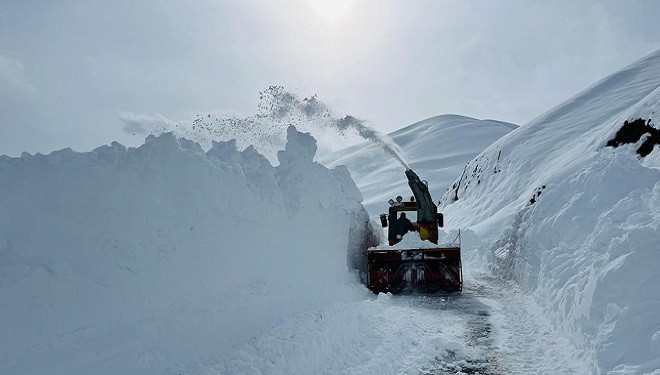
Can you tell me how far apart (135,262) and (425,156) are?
8919cm

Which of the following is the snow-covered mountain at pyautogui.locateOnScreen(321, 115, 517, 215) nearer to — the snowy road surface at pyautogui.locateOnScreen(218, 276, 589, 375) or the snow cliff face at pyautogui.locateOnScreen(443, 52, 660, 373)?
the snow cliff face at pyautogui.locateOnScreen(443, 52, 660, 373)

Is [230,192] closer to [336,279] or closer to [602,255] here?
[336,279]

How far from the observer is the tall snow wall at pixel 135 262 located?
5.00m

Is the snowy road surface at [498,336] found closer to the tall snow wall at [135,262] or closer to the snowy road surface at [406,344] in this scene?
the snowy road surface at [406,344]

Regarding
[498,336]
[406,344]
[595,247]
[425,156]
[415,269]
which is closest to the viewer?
[406,344]

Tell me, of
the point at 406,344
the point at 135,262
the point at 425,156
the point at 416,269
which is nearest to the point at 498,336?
the point at 406,344

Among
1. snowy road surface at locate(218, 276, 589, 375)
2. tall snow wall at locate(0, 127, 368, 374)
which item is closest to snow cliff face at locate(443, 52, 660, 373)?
snowy road surface at locate(218, 276, 589, 375)

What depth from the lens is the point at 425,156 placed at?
92.8m

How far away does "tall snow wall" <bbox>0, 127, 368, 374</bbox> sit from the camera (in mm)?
4996

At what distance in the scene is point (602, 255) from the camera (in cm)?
825

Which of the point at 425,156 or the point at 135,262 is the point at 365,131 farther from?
the point at 425,156

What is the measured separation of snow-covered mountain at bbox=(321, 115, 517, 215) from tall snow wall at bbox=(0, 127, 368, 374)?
57.7 meters

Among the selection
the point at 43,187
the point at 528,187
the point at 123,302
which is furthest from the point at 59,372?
the point at 528,187

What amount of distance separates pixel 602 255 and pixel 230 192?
20.5ft
